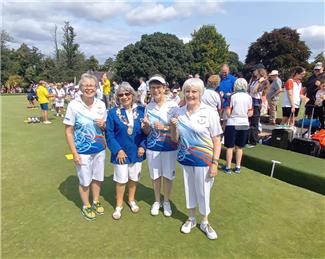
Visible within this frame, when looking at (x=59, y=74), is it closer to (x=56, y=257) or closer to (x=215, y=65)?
(x=215, y=65)

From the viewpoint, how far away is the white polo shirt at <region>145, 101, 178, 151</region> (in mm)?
3400

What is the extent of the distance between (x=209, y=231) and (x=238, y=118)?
2.60m

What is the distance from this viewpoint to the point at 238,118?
518cm

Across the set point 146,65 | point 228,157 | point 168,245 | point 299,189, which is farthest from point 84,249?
point 146,65

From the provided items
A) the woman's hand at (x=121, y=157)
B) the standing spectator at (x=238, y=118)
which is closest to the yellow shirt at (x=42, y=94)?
the standing spectator at (x=238, y=118)

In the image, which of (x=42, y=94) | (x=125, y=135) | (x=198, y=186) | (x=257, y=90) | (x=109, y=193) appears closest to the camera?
(x=198, y=186)

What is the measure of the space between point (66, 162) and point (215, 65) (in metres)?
50.8

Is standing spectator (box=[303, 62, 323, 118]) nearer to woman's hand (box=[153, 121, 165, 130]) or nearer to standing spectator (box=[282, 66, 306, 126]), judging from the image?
standing spectator (box=[282, 66, 306, 126])

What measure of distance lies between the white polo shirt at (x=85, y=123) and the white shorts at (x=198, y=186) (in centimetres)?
121

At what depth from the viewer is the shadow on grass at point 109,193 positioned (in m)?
3.98

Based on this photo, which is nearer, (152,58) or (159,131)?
(159,131)

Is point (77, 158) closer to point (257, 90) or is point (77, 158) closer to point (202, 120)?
point (202, 120)

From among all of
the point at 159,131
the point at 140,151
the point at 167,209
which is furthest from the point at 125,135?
the point at 167,209

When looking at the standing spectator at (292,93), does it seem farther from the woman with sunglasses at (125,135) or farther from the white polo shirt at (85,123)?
the white polo shirt at (85,123)
